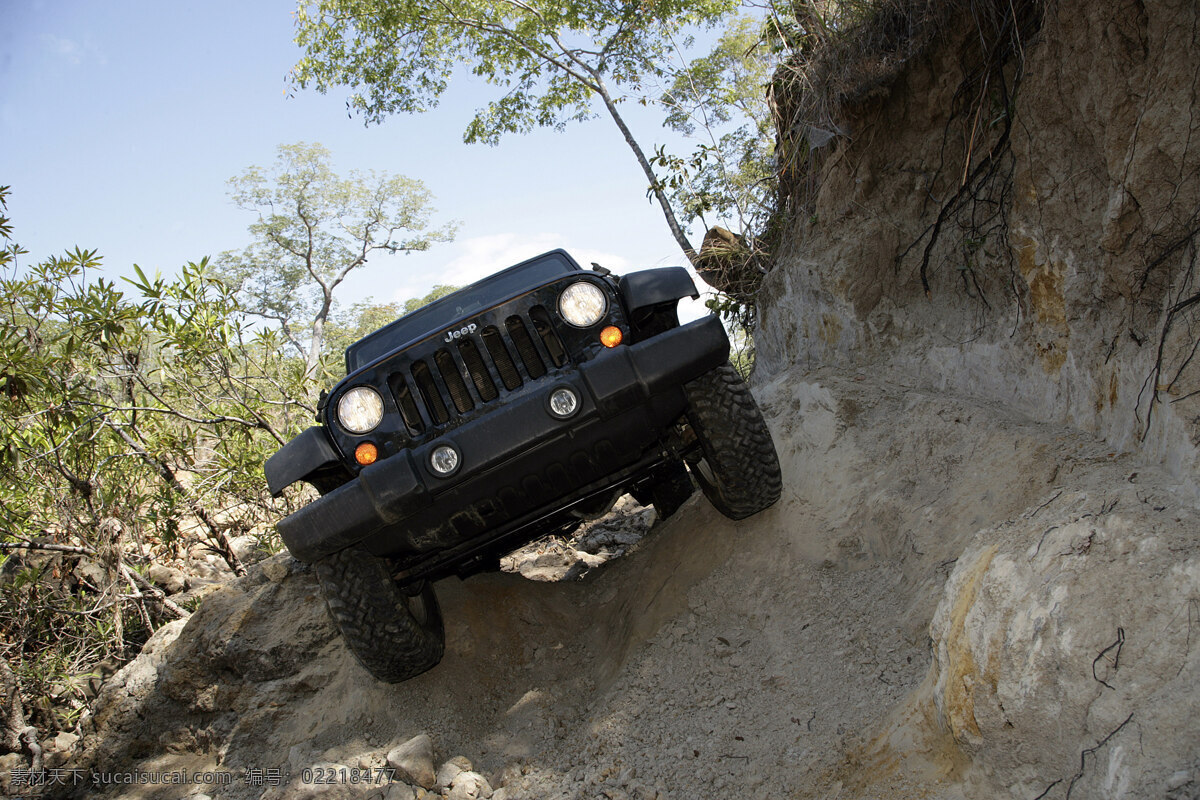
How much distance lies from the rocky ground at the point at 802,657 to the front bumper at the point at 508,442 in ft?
3.15

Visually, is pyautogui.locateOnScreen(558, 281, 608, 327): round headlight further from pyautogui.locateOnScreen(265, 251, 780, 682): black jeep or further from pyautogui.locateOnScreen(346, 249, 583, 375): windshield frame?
pyautogui.locateOnScreen(346, 249, 583, 375): windshield frame

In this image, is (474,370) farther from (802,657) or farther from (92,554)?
(92,554)

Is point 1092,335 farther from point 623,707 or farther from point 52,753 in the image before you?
point 52,753

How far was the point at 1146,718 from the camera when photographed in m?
1.60

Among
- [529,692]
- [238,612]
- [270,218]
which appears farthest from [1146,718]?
[270,218]

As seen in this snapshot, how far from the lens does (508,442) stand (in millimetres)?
2914

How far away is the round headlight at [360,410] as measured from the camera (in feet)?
10.5

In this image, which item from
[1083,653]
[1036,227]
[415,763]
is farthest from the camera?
[1036,227]

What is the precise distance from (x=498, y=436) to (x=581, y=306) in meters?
0.68

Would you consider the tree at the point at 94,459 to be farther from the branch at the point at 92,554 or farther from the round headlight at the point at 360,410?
the round headlight at the point at 360,410

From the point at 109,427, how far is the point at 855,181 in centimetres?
554

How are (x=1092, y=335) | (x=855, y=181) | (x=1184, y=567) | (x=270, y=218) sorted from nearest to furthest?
(x=1184, y=567) < (x=1092, y=335) < (x=855, y=181) < (x=270, y=218)

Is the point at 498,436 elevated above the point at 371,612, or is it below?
above

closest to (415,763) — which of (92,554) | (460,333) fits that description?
(460,333)
